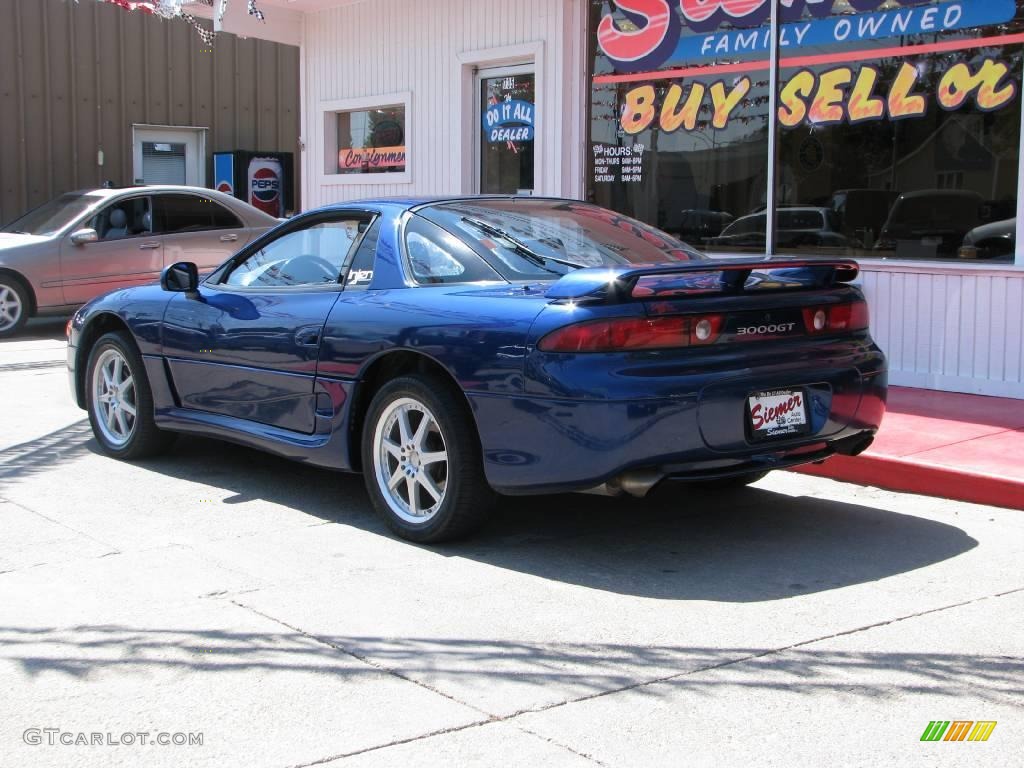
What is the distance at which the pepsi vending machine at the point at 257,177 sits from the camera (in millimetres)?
21125

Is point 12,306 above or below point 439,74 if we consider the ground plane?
below

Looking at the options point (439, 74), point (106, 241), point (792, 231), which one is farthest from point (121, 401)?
point (106, 241)

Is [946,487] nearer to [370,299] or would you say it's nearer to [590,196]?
[370,299]

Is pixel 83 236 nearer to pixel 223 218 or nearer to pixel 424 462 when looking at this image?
pixel 223 218

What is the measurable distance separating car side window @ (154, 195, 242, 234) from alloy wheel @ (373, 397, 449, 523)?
977 cm

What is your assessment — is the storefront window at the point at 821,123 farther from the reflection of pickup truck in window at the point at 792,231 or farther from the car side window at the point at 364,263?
the car side window at the point at 364,263

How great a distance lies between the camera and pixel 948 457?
255 inches

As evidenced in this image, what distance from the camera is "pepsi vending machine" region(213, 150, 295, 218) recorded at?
21125 millimetres

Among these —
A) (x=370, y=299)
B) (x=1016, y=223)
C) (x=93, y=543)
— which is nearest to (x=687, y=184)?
(x=1016, y=223)

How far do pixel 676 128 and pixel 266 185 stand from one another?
1293 cm

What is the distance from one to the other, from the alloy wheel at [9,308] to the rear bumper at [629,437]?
9.99 metres

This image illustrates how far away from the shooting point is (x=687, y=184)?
10.0 meters

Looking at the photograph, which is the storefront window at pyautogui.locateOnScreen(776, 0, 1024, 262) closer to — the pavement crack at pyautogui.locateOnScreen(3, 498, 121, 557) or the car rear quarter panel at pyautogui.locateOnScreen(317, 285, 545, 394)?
the car rear quarter panel at pyautogui.locateOnScreen(317, 285, 545, 394)

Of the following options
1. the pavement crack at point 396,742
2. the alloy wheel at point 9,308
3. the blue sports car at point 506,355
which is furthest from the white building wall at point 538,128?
the pavement crack at point 396,742
